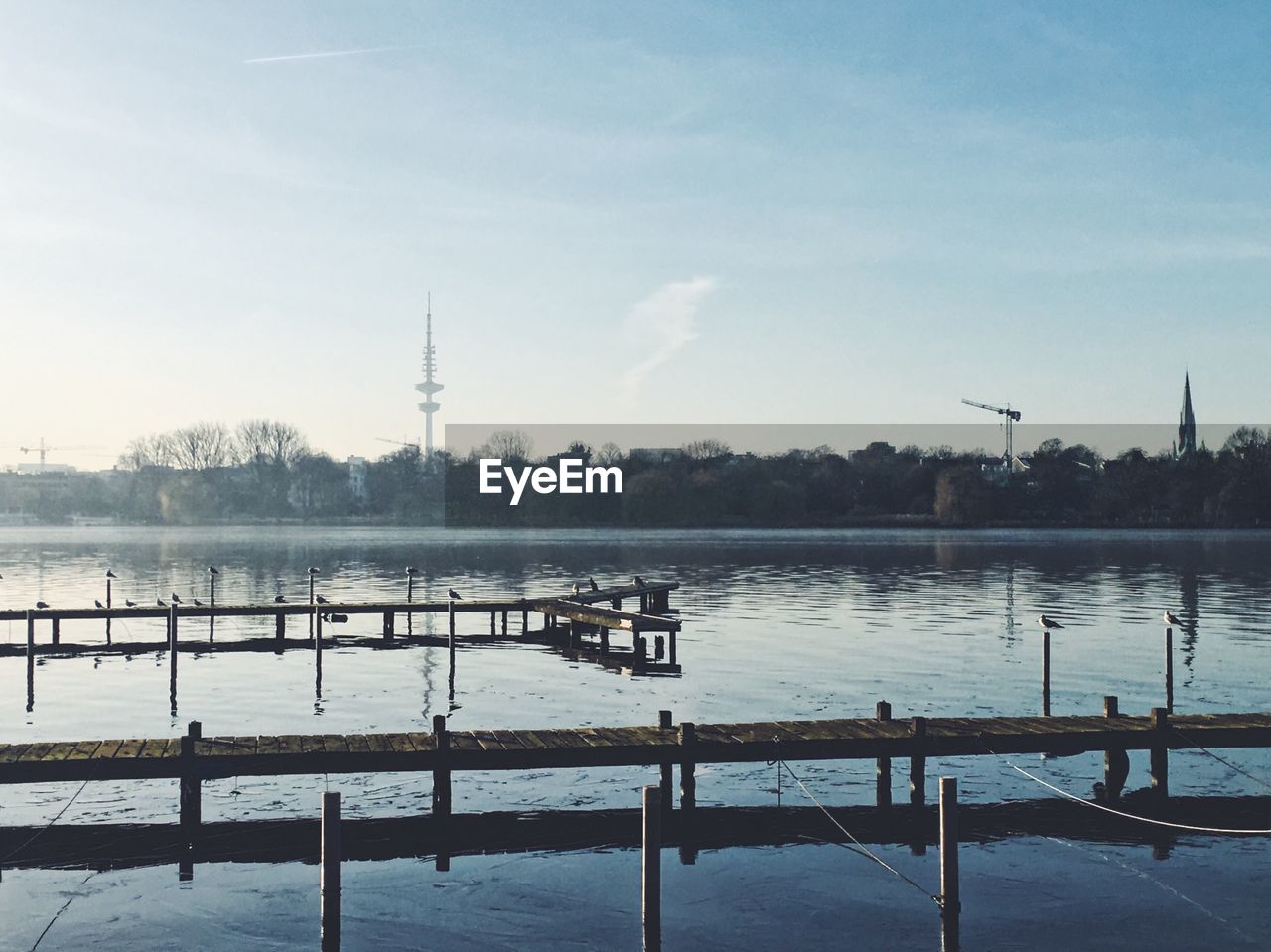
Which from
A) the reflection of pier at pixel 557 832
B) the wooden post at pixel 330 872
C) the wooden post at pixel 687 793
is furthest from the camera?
the wooden post at pixel 687 793

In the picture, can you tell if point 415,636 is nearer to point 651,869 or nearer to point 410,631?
point 410,631

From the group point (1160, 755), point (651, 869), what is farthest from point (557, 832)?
point (1160, 755)

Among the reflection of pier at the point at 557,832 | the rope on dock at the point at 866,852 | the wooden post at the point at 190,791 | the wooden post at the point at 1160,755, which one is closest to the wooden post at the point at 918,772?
the reflection of pier at the point at 557,832

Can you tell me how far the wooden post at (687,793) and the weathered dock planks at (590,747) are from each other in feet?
0.19

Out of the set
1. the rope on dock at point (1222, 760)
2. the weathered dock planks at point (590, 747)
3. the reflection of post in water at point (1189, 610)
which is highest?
the weathered dock planks at point (590, 747)

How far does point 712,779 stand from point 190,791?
30.0 feet

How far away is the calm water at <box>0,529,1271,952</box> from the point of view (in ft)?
53.1

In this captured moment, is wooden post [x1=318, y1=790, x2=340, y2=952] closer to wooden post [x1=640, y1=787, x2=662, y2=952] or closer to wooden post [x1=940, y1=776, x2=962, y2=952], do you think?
wooden post [x1=640, y1=787, x2=662, y2=952]

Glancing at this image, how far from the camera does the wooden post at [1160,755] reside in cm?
2188

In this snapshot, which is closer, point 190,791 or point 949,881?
point 949,881

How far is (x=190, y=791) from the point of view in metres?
19.5

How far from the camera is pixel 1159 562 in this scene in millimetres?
108438

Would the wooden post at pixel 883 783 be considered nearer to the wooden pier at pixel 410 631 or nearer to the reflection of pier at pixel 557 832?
the reflection of pier at pixel 557 832

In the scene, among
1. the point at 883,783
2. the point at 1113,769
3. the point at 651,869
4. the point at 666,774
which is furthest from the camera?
the point at 1113,769
